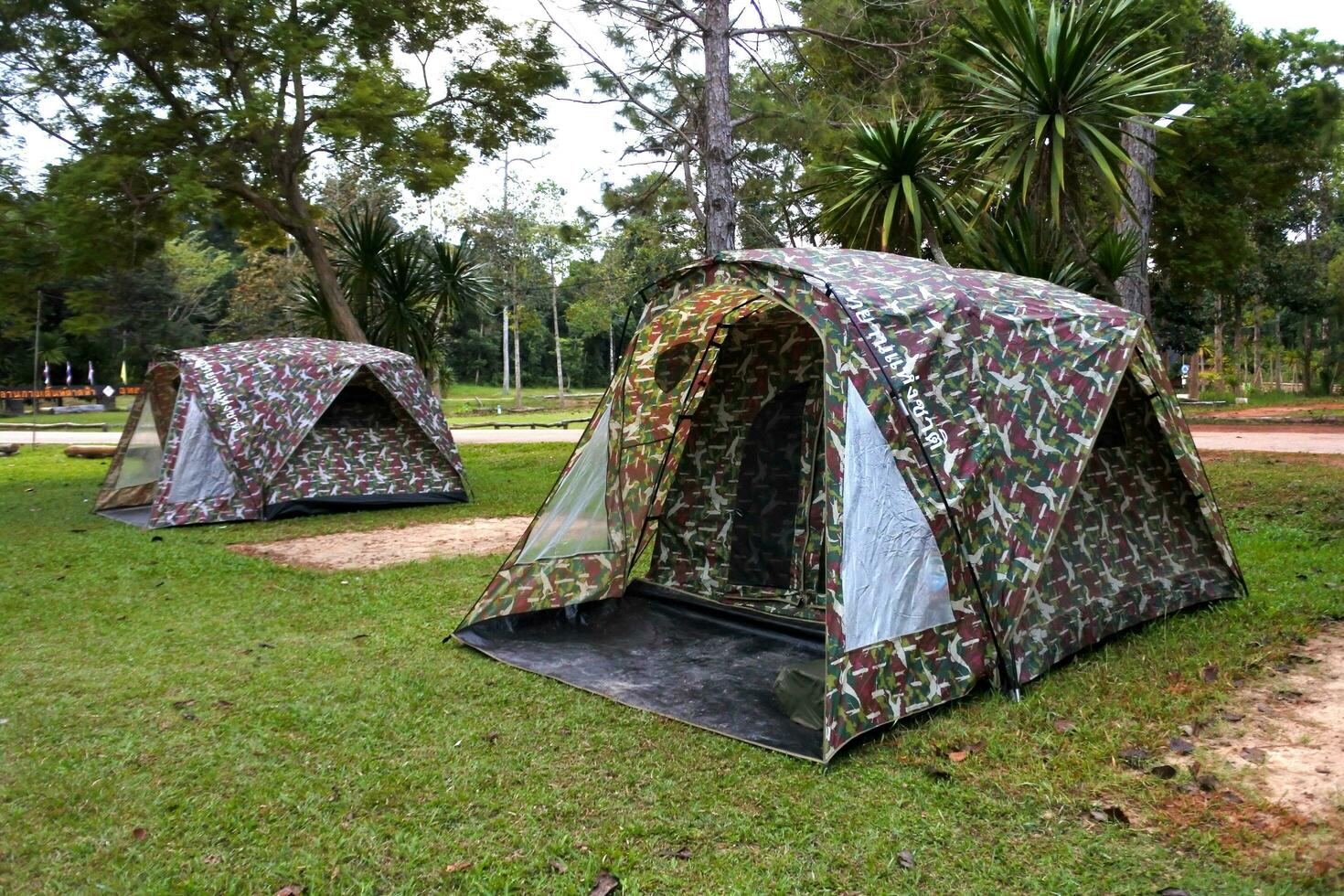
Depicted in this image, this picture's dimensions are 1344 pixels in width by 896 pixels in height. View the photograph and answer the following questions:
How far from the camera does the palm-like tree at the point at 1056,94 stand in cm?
838

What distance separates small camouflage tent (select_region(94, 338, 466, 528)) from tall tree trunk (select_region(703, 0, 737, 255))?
12.4 ft

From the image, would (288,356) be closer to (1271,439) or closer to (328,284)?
(328,284)

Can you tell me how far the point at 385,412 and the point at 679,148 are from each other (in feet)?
17.6

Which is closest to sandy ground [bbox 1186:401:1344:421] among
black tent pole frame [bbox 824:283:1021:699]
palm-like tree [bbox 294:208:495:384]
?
palm-like tree [bbox 294:208:495:384]

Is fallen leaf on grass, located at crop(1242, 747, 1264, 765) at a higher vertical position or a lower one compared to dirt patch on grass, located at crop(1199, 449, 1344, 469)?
lower

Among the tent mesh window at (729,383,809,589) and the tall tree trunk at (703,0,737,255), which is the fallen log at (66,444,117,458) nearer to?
the tall tree trunk at (703,0,737,255)

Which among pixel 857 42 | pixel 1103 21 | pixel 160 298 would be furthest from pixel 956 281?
pixel 160 298

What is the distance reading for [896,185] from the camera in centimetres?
944

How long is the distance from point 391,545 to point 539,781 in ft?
18.4

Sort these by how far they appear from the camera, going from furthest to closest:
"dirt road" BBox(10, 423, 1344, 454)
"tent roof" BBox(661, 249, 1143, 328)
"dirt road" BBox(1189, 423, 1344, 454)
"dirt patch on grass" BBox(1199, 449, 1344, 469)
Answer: "dirt road" BBox(10, 423, 1344, 454) → "dirt road" BBox(1189, 423, 1344, 454) → "dirt patch on grass" BBox(1199, 449, 1344, 469) → "tent roof" BBox(661, 249, 1143, 328)

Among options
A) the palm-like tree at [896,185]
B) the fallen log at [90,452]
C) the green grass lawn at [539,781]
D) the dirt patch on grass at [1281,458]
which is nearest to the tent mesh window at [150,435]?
the green grass lawn at [539,781]

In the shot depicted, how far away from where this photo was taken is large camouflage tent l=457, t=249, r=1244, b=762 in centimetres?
423

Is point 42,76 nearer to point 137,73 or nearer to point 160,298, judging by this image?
point 137,73

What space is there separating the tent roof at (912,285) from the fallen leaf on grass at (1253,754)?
2120mm
